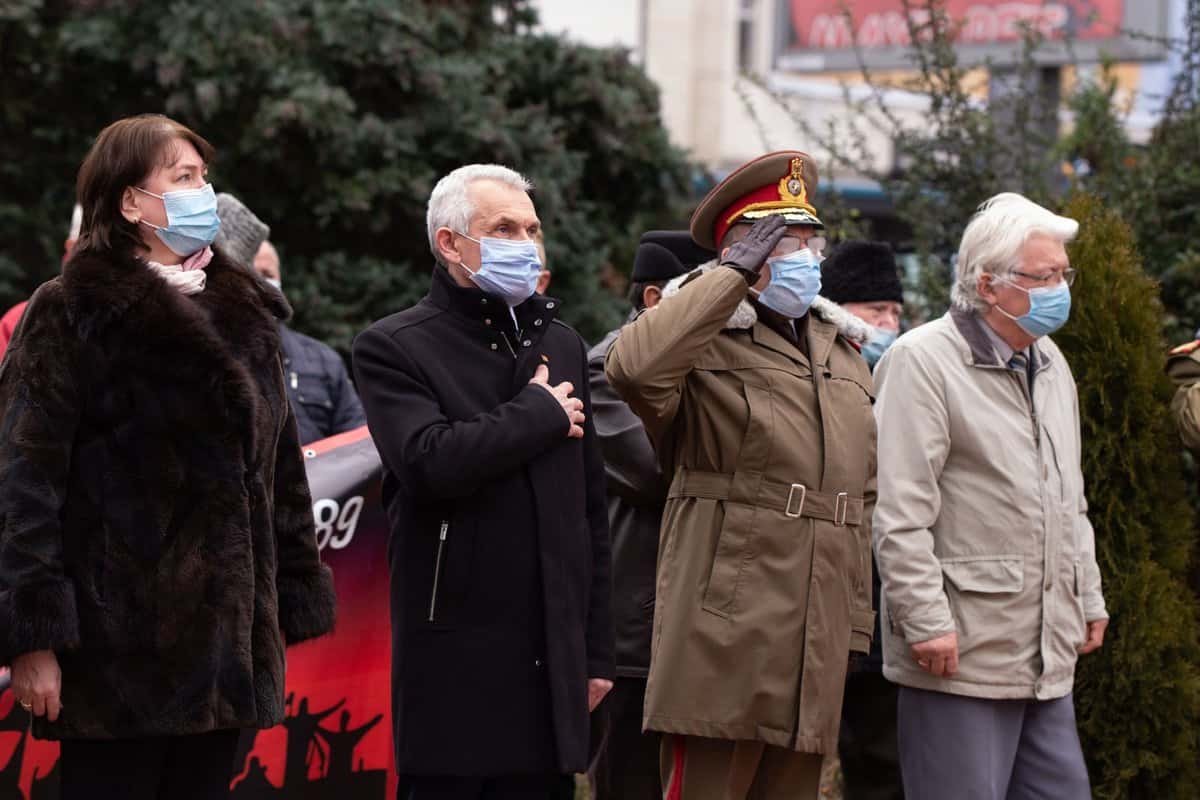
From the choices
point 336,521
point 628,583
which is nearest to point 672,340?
point 628,583

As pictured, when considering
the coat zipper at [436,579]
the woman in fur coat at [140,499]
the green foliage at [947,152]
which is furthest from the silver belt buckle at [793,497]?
the green foliage at [947,152]

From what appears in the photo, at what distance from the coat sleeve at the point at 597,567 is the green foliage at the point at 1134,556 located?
Result: 2086mm

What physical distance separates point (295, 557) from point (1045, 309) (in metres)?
2.32

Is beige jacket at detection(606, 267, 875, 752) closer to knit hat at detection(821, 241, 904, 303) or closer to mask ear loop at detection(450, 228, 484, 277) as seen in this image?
mask ear loop at detection(450, 228, 484, 277)

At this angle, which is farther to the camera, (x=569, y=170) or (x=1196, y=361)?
(x=569, y=170)

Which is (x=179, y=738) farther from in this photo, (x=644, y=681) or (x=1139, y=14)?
(x=1139, y=14)

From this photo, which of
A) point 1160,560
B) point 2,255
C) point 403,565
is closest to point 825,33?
point 2,255

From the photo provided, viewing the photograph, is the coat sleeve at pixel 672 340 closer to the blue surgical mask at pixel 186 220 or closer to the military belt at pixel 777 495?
the military belt at pixel 777 495

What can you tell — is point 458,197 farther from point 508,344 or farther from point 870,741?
point 870,741

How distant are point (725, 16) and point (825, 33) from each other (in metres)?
12.7

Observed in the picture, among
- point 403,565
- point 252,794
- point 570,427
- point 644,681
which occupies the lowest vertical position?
point 252,794

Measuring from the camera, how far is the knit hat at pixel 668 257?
229 inches

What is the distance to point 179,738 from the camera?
401 centimetres

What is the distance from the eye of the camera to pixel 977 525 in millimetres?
5004
